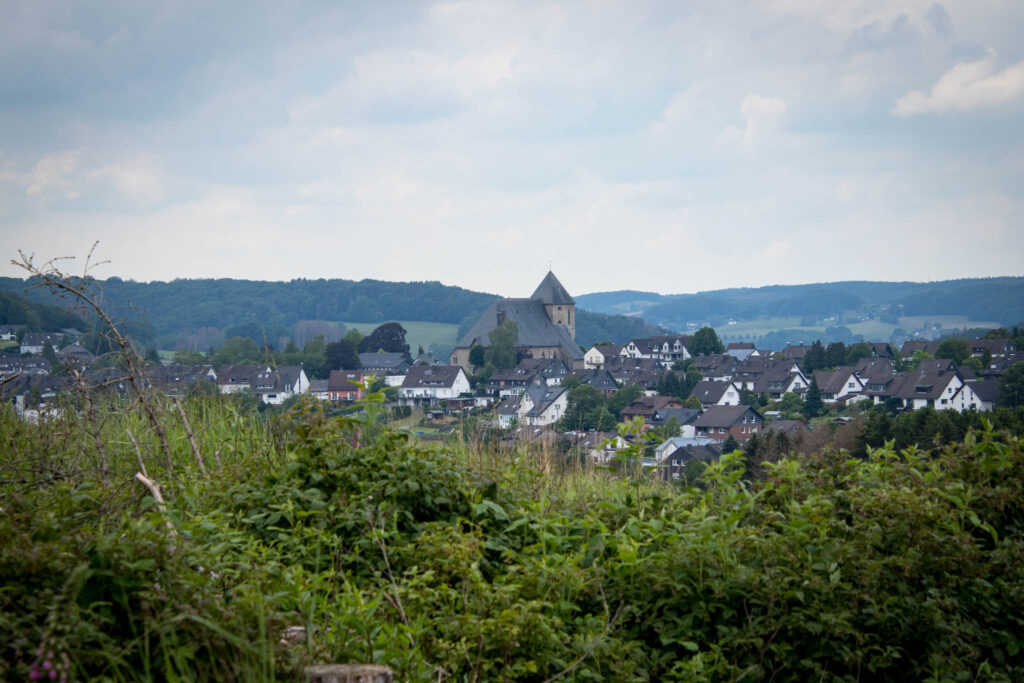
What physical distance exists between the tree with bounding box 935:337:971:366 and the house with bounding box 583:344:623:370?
46900mm

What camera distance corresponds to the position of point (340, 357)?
191 ft

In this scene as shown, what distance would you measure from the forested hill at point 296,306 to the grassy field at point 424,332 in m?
1.59

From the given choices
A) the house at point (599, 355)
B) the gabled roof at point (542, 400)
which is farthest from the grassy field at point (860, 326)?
the gabled roof at point (542, 400)

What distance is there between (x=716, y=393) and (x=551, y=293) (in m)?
45.7

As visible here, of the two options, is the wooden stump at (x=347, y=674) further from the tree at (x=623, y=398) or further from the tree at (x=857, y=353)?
the tree at (x=857, y=353)

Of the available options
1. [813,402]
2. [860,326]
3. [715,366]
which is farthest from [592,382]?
[860,326]

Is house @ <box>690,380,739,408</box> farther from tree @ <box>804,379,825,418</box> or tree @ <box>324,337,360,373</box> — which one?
tree @ <box>324,337,360,373</box>

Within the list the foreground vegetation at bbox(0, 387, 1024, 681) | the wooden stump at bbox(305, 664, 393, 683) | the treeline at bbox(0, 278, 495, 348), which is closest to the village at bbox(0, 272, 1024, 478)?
the foreground vegetation at bbox(0, 387, 1024, 681)

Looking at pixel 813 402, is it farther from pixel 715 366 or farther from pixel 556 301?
pixel 556 301

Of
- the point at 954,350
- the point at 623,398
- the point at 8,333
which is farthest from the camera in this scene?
the point at 623,398

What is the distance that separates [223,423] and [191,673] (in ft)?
15.0

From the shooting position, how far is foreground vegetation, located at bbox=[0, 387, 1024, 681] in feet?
7.44

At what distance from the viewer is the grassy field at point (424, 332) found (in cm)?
10756

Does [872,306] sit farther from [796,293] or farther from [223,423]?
[223,423]
